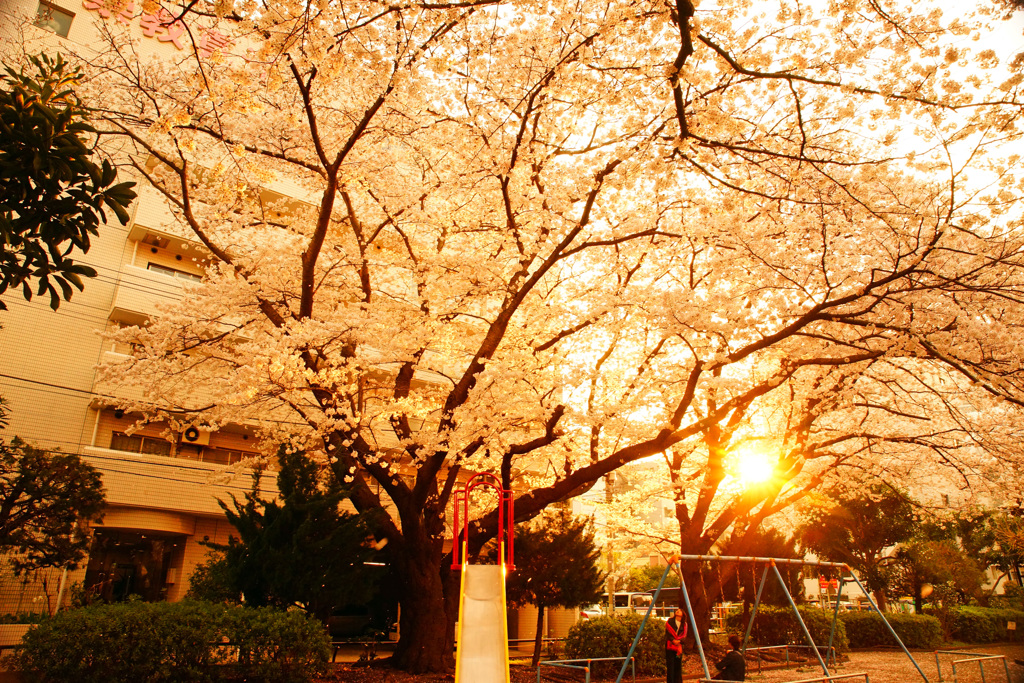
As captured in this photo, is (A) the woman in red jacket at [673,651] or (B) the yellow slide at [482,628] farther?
(A) the woman in red jacket at [673,651]

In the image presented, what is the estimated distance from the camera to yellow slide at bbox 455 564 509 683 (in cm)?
751

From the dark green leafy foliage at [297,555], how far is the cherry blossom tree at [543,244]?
2.53 ft

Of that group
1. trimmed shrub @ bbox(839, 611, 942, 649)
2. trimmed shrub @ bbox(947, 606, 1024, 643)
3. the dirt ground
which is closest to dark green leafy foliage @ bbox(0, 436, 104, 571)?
the dirt ground

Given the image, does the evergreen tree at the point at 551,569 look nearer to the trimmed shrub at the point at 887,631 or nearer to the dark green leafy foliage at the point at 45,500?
the dark green leafy foliage at the point at 45,500

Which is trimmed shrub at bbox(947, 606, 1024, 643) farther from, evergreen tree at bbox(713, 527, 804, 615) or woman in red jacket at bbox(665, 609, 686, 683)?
woman in red jacket at bbox(665, 609, 686, 683)

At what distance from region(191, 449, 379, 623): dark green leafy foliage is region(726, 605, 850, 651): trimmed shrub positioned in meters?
13.6

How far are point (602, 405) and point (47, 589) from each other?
1415cm

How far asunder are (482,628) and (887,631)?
1915cm

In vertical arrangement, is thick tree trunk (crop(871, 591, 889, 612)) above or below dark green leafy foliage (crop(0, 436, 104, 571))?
below

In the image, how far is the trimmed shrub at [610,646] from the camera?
1357 centimetres

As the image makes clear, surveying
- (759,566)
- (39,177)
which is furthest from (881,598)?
(39,177)

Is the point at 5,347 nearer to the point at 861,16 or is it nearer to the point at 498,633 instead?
the point at 498,633

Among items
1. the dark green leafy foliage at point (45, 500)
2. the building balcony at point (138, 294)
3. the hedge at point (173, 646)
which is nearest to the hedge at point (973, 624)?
the hedge at point (173, 646)

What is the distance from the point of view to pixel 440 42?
22.9 feet
